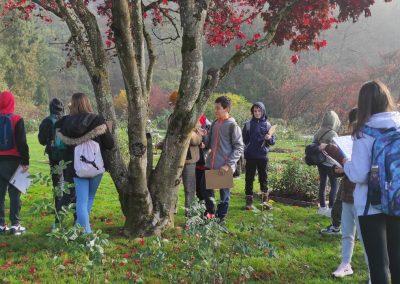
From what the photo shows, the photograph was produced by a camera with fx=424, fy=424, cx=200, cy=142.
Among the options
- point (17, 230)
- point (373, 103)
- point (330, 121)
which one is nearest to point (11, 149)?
point (17, 230)

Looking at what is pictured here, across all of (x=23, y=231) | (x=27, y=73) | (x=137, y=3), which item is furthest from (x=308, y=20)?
(x=27, y=73)

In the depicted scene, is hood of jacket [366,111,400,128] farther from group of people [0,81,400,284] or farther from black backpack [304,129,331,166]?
black backpack [304,129,331,166]

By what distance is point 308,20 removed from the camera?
5949mm

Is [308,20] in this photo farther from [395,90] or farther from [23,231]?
[395,90]

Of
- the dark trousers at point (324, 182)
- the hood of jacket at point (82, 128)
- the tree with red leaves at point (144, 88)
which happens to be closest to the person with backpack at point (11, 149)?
the hood of jacket at point (82, 128)

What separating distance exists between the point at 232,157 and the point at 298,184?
292 cm

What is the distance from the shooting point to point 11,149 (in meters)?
5.23

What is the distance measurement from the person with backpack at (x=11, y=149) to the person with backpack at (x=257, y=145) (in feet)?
10.8

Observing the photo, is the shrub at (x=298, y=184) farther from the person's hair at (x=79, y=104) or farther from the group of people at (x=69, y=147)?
the person's hair at (x=79, y=104)

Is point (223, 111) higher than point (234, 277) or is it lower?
higher

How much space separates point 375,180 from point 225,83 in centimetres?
3547

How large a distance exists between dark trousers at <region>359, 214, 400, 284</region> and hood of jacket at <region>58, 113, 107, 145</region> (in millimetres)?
2891

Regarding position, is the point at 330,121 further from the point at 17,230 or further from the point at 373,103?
the point at 17,230

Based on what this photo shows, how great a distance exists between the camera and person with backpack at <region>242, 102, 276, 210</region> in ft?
21.9
